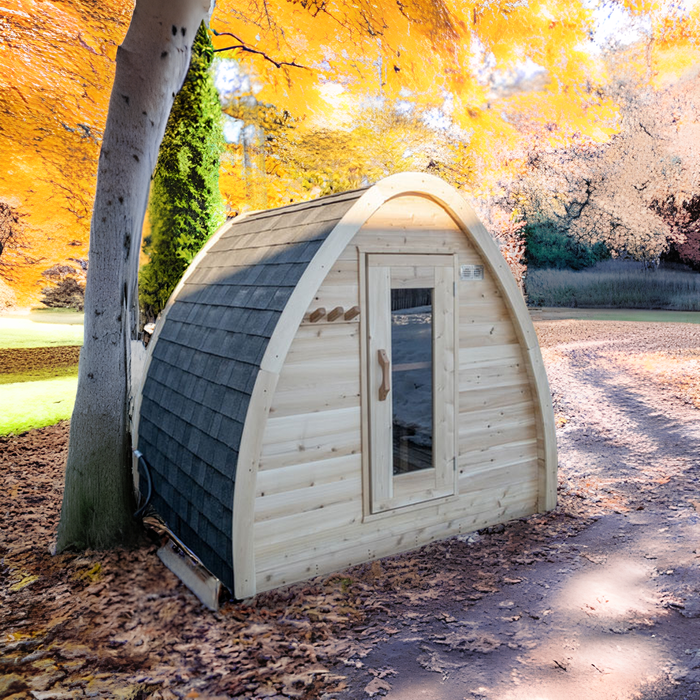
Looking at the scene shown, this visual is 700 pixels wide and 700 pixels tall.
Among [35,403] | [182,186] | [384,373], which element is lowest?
[35,403]

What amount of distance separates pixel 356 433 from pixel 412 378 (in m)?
0.70

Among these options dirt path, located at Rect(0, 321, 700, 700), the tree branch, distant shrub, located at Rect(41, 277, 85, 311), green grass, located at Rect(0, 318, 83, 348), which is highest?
the tree branch

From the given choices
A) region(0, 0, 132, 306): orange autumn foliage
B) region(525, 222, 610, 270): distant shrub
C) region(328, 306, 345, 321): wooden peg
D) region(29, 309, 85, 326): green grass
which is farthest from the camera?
region(525, 222, 610, 270): distant shrub

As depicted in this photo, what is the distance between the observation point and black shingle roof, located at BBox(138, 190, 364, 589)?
13.3ft

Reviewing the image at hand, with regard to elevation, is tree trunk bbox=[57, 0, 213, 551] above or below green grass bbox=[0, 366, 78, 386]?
above

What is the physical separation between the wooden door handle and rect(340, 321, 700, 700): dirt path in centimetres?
141

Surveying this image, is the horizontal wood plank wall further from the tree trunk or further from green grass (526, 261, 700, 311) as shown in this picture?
green grass (526, 261, 700, 311)

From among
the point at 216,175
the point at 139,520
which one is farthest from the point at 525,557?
the point at 216,175

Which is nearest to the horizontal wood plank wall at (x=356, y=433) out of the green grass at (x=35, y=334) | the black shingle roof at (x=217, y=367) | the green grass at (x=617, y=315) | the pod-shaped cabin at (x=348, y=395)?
the pod-shaped cabin at (x=348, y=395)

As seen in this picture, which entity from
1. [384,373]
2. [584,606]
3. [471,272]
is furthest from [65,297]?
[584,606]

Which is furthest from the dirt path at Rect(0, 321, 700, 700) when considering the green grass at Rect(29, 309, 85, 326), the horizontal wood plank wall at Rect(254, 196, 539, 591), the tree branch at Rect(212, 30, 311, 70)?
the green grass at Rect(29, 309, 85, 326)

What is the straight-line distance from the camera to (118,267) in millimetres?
4840

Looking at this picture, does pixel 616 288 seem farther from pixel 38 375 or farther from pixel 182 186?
pixel 38 375

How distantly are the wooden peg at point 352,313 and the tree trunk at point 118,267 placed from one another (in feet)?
6.01
